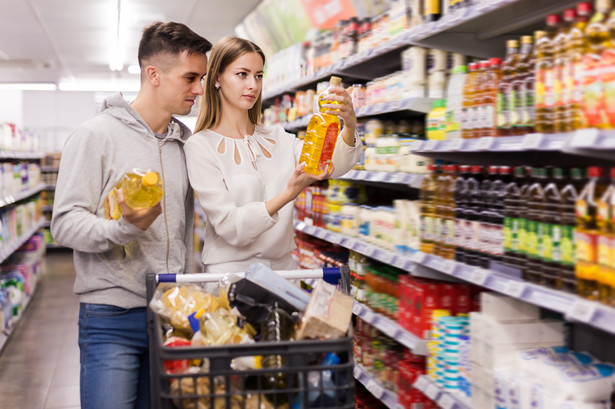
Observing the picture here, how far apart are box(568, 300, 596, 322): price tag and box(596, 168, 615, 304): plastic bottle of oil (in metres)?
0.05

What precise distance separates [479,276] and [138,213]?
1.17 metres

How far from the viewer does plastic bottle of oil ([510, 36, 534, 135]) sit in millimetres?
2113

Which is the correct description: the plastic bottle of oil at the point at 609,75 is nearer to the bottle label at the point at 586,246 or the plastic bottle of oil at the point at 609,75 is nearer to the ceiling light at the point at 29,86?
the bottle label at the point at 586,246

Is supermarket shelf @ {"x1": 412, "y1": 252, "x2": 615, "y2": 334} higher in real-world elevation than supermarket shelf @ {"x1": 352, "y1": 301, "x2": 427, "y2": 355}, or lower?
higher

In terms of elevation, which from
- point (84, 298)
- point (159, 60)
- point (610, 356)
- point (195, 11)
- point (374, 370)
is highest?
point (195, 11)

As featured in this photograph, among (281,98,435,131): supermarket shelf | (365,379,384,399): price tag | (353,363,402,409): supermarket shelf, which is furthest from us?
(365,379,384,399): price tag

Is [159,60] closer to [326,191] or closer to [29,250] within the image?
[326,191]

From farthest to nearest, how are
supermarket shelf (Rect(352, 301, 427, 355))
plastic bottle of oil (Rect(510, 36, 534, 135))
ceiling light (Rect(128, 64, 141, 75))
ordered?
ceiling light (Rect(128, 64, 141, 75))
supermarket shelf (Rect(352, 301, 427, 355))
plastic bottle of oil (Rect(510, 36, 534, 135))

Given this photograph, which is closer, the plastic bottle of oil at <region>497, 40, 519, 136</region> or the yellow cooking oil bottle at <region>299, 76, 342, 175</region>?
the plastic bottle of oil at <region>497, 40, 519, 136</region>

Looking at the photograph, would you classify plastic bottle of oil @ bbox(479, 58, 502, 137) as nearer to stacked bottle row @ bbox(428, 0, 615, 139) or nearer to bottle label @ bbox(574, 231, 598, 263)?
stacked bottle row @ bbox(428, 0, 615, 139)

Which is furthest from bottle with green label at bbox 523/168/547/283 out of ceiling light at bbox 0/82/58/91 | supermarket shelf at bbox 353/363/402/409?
ceiling light at bbox 0/82/58/91

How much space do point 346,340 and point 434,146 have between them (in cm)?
125

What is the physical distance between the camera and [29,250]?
27.7ft

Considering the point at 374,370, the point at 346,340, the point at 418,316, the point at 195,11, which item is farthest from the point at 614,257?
the point at 195,11
